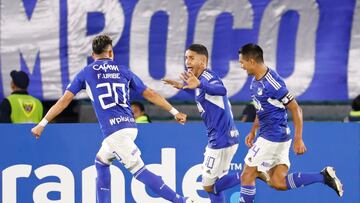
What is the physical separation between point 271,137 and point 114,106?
150 centimetres

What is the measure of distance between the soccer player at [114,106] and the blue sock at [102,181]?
10cm

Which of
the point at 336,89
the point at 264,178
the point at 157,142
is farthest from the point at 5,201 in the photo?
the point at 336,89

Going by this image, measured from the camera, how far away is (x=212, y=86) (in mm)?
12773

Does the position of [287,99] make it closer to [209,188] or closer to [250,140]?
[250,140]

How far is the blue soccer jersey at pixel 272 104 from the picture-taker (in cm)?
1280

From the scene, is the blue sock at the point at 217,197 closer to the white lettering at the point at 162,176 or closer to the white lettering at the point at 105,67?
the white lettering at the point at 162,176

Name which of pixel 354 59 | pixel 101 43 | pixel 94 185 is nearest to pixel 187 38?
pixel 354 59

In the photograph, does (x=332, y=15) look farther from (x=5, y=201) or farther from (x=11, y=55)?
(x=5, y=201)

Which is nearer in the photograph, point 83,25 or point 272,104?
point 272,104

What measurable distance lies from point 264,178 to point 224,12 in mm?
4392

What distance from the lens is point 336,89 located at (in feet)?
56.1

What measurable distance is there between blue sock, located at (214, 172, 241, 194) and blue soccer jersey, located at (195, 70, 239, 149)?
315 millimetres

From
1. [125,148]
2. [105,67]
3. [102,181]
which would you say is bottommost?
[102,181]

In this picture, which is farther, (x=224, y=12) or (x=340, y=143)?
(x=224, y=12)
